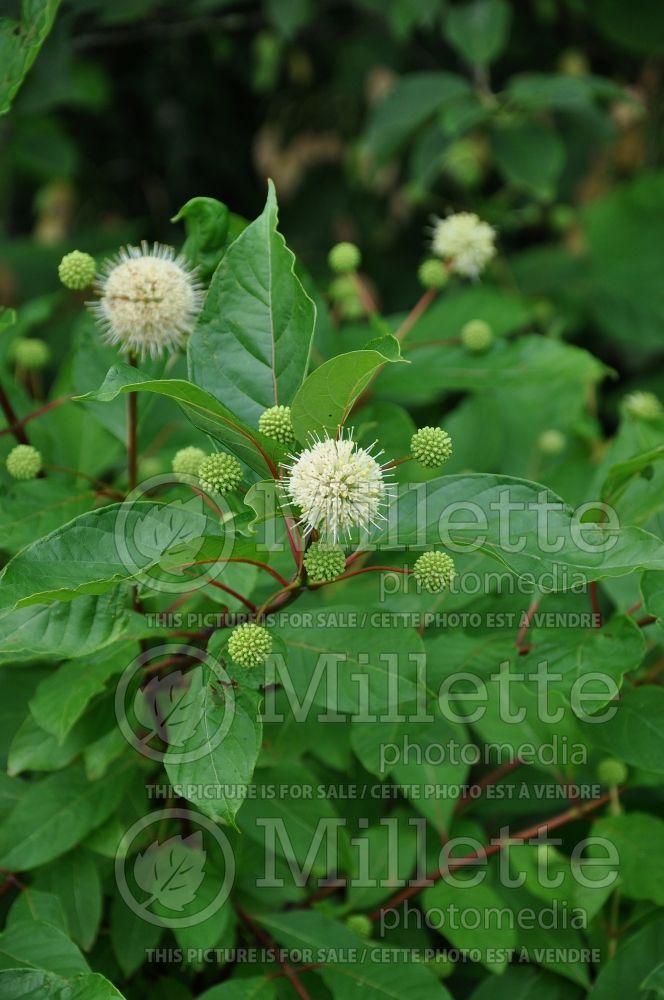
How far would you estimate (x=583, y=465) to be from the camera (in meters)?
1.92

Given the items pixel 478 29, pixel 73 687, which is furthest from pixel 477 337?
pixel 478 29

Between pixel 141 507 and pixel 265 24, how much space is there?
254 centimetres

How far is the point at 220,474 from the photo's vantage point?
1129mm

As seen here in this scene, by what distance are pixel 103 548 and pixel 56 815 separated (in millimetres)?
439

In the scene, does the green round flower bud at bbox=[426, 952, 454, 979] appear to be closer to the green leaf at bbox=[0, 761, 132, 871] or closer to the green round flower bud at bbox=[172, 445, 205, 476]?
the green leaf at bbox=[0, 761, 132, 871]

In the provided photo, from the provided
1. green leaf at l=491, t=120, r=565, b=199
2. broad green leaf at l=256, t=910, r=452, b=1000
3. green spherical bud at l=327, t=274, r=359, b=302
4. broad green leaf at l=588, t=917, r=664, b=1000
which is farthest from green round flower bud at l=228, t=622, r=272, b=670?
green leaf at l=491, t=120, r=565, b=199

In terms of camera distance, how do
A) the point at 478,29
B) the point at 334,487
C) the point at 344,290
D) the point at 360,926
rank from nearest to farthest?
the point at 334,487 < the point at 360,926 < the point at 344,290 < the point at 478,29

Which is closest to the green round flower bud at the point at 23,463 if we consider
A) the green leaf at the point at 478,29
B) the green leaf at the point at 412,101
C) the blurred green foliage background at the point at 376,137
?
the blurred green foliage background at the point at 376,137

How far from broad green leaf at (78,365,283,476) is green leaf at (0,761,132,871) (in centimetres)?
51

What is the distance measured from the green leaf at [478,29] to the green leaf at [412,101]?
81 mm

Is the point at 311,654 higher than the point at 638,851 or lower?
higher

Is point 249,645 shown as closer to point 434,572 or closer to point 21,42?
point 434,572

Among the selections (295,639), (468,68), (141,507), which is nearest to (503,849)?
(295,639)

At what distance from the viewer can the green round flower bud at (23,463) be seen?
1351 millimetres
